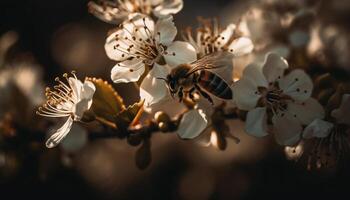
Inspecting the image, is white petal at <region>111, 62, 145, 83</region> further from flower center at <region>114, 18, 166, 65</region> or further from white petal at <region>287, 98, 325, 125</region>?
white petal at <region>287, 98, 325, 125</region>

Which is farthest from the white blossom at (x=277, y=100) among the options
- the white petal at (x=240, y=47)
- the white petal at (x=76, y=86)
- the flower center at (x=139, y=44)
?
the white petal at (x=76, y=86)

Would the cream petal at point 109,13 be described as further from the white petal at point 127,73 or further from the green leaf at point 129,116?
the green leaf at point 129,116

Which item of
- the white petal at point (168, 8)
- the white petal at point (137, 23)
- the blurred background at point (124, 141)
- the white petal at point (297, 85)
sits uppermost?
the white petal at point (137, 23)

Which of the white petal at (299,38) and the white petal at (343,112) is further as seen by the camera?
the white petal at (299,38)

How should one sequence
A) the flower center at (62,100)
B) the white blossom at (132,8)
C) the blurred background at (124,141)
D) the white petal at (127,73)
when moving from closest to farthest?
1. the white petal at (127,73)
2. the flower center at (62,100)
3. the white blossom at (132,8)
4. the blurred background at (124,141)

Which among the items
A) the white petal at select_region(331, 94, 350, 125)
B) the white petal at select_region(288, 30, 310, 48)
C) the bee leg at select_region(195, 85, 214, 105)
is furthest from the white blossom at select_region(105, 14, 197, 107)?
the white petal at select_region(288, 30, 310, 48)

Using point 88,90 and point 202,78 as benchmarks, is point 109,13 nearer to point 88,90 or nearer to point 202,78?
point 88,90

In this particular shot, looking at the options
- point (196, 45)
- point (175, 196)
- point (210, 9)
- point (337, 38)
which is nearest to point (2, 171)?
point (196, 45)
